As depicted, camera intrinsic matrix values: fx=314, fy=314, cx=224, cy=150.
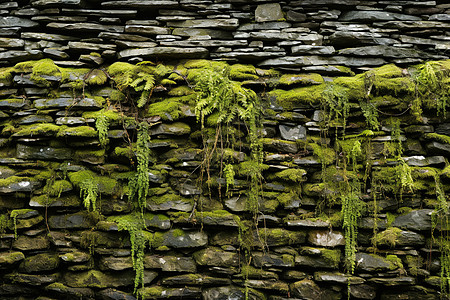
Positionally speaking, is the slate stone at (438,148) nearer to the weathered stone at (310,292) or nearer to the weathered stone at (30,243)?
the weathered stone at (310,292)

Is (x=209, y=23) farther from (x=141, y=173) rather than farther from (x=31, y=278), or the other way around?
(x=31, y=278)

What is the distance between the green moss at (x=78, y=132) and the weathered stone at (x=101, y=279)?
181cm

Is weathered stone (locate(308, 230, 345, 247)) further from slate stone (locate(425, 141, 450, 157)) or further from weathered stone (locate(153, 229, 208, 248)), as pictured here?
slate stone (locate(425, 141, 450, 157))

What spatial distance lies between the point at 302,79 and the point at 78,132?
334cm

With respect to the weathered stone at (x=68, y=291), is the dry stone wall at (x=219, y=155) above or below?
above

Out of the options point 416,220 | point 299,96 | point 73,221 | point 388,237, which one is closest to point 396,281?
point 388,237

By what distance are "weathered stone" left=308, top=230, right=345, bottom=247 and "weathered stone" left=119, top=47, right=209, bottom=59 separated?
128 inches

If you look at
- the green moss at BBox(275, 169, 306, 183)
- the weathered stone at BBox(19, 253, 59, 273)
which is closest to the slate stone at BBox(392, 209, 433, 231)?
the green moss at BBox(275, 169, 306, 183)

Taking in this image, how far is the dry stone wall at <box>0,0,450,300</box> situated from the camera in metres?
4.07

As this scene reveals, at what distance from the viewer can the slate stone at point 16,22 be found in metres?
5.20

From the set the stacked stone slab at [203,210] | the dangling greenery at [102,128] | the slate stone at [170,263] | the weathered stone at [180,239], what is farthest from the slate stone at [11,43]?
the slate stone at [170,263]

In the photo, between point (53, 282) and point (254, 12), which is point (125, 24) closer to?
point (254, 12)

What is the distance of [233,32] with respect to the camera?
5207 millimetres

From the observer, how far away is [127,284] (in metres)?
4.02
